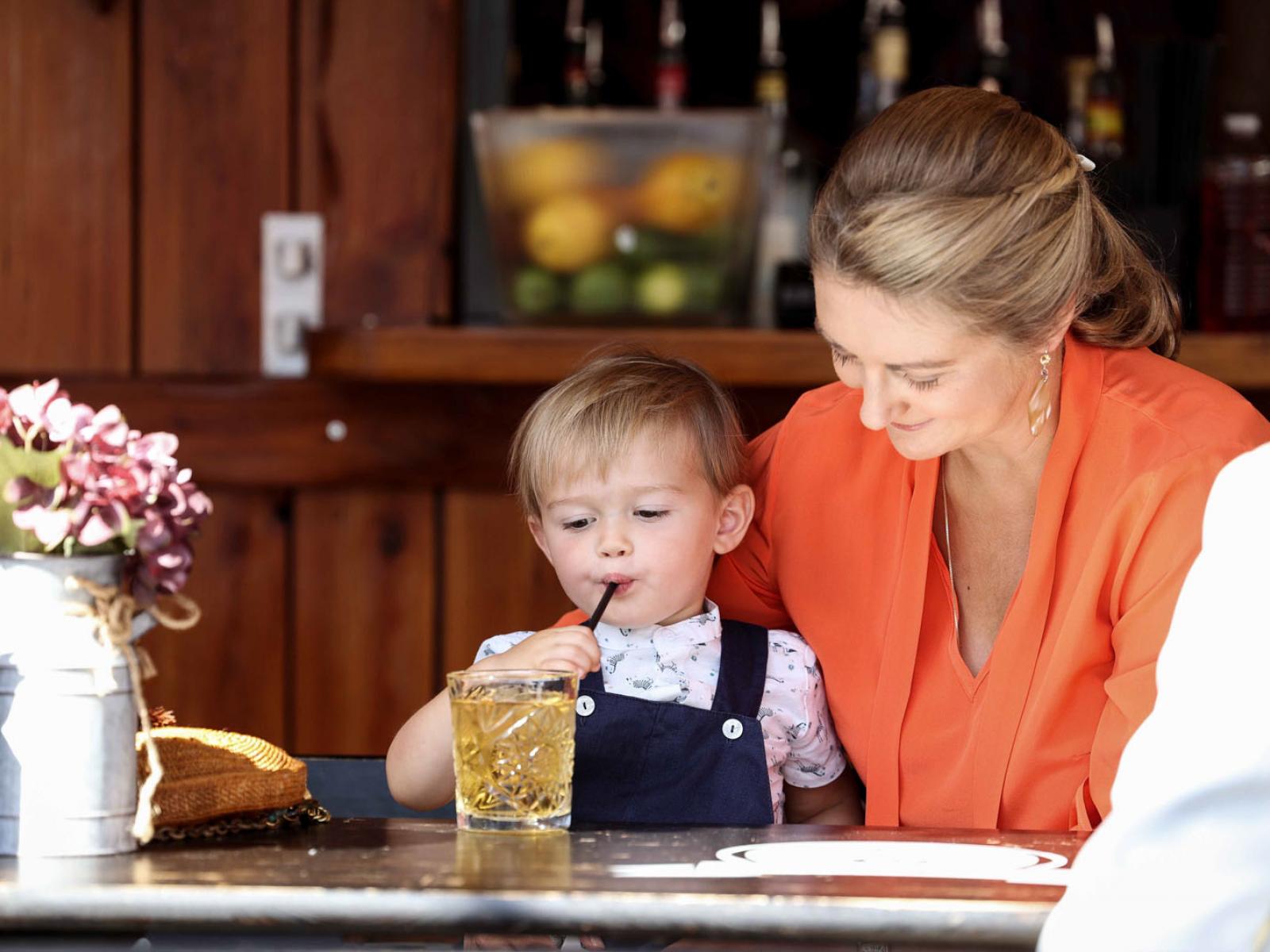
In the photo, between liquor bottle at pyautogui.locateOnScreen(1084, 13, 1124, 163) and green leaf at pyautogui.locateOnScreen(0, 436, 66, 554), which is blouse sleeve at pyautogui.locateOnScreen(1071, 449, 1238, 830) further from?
liquor bottle at pyautogui.locateOnScreen(1084, 13, 1124, 163)

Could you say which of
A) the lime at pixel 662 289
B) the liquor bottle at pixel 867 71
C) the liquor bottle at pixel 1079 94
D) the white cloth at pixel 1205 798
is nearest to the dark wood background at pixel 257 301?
the lime at pixel 662 289

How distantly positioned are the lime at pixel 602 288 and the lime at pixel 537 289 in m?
0.03

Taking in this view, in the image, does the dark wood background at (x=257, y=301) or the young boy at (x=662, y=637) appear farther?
the dark wood background at (x=257, y=301)

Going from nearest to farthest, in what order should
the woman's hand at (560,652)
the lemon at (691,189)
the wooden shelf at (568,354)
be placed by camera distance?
1. the woman's hand at (560,652)
2. the wooden shelf at (568,354)
3. the lemon at (691,189)

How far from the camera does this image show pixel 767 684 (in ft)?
5.47

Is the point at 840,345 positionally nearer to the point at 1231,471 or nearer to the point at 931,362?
the point at 931,362

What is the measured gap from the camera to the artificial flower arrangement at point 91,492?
1.12 m

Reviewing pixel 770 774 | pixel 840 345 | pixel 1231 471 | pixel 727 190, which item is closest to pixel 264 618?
pixel 727 190

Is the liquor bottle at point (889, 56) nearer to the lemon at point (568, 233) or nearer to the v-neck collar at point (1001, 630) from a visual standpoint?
the lemon at point (568, 233)

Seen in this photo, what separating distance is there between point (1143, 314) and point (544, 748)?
78 centimetres

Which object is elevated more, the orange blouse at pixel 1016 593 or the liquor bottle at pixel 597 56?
the liquor bottle at pixel 597 56

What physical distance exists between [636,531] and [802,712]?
23cm

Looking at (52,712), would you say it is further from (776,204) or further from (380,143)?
(776,204)

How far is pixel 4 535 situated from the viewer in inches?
45.4
